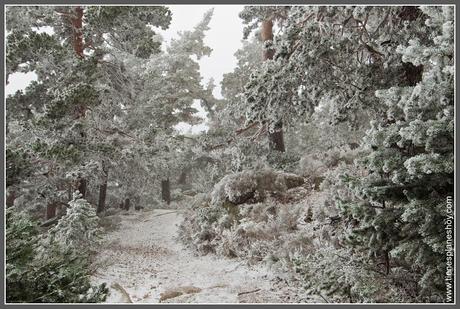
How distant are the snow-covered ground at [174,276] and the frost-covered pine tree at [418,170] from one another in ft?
6.33

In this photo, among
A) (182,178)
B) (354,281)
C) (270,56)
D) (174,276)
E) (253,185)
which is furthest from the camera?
(182,178)

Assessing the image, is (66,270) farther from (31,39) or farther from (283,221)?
(31,39)

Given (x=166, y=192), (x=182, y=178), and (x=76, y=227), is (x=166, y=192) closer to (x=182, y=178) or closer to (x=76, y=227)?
(x=182, y=178)

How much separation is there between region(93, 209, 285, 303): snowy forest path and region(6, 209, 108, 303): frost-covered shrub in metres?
1.26

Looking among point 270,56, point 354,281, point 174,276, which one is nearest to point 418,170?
point 354,281

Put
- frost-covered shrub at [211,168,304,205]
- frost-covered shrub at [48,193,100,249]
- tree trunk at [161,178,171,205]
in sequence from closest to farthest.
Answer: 1. frost-covered shrub at [48,193,100,249]
2. frost-covered shrub at [211,168,304,205]
3. tree trunk at [161,178,171,205]

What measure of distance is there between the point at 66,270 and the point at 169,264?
152 inches

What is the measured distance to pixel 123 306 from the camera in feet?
16.6

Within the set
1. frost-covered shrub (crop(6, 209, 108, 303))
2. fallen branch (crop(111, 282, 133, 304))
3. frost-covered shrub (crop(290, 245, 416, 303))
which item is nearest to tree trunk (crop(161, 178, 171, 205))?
fallen branch (crop(111, 282, 133, 304))

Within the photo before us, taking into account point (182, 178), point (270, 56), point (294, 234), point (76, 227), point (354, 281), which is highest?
point (270, 56)

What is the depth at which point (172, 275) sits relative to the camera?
762cm

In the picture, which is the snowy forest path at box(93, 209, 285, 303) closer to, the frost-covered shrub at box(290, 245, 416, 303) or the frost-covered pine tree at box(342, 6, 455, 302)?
the frost-covered shrub at box(290, 245, 416, 303)

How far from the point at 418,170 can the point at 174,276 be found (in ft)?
17.1

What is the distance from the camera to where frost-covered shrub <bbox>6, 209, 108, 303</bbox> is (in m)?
4.53
